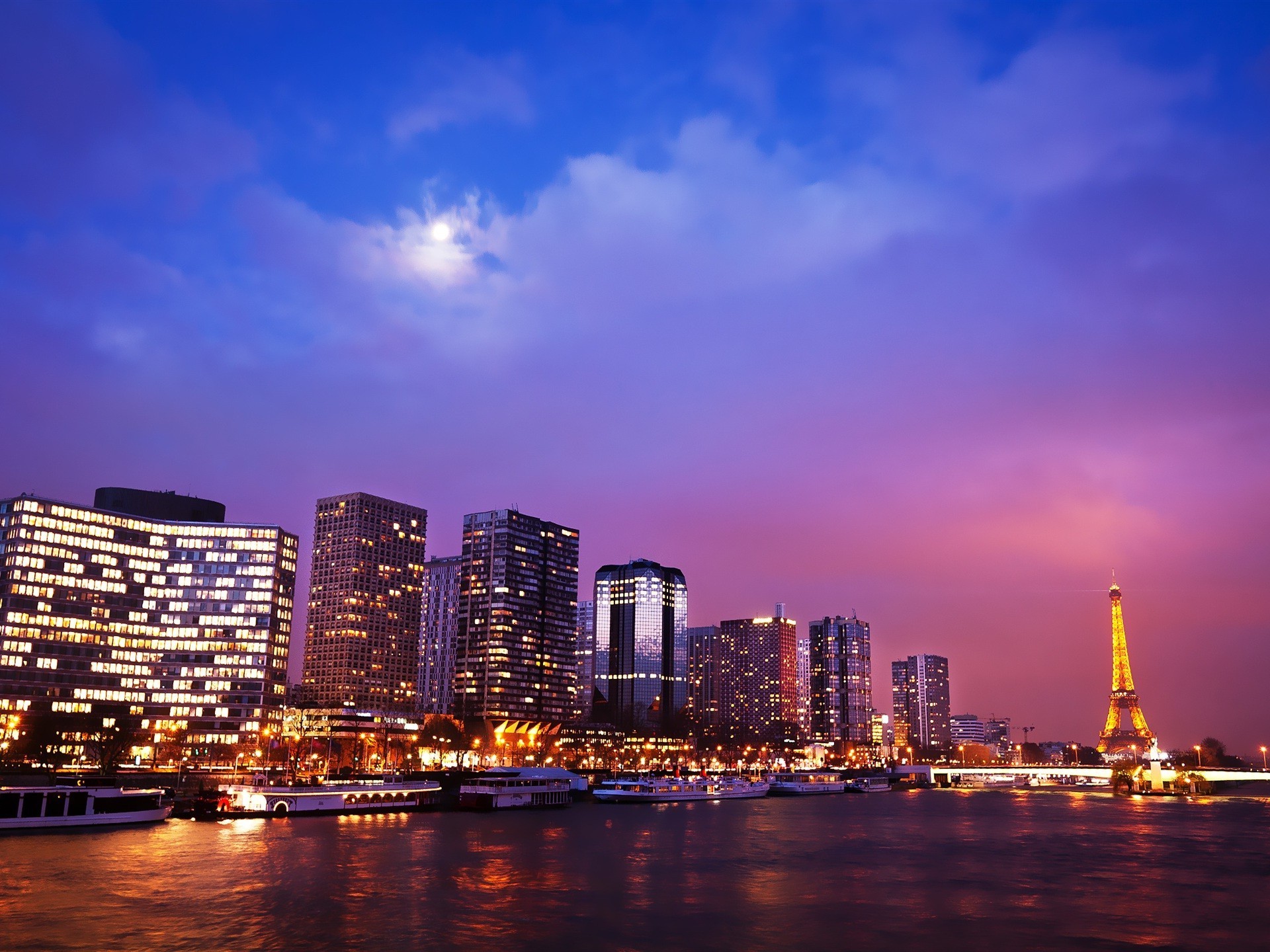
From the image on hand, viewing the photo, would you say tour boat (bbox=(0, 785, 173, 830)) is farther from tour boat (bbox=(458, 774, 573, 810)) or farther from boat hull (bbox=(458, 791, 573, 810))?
tour boat (bbox=(458, 774, 573, 810))

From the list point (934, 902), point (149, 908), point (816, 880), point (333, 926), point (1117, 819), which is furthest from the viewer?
point (1117, 819)

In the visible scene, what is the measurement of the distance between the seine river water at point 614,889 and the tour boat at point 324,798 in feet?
34.3

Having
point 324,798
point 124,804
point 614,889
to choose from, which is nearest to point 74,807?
point 124,804

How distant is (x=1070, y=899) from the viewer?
232 feet

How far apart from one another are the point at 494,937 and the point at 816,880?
3262cm

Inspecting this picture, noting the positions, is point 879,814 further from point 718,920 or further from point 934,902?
point 718,920

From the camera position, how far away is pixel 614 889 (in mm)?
72250

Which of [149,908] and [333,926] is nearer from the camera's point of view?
[333,926]

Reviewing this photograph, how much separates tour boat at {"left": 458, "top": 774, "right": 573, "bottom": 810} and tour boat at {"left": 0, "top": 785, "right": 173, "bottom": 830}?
5053 centimetres

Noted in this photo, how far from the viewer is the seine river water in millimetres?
55469

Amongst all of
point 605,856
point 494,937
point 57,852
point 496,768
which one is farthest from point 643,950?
point 496,768

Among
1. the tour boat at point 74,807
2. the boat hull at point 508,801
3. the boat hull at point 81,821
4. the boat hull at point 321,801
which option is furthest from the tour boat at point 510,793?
the tour boat at point 74,807

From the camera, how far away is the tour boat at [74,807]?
338ft

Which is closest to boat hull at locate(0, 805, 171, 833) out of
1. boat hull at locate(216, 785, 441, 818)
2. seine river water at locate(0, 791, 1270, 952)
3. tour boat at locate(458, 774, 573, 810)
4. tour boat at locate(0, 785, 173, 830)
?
tour boat at locate(0, 785, 173, 830)
